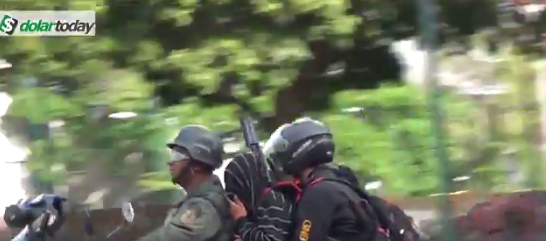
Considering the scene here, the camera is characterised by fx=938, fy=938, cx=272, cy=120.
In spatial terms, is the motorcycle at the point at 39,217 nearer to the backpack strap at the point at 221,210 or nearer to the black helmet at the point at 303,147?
the backpack strap at the point at 221,210

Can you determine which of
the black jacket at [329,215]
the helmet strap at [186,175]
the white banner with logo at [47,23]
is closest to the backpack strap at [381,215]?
the black jacket at [329,215]

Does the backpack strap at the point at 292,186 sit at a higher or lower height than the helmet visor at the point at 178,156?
lower

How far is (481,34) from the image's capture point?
6742 millimetres

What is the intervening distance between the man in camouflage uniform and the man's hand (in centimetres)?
2

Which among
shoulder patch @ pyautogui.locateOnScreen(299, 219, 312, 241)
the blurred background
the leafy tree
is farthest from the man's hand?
the leafy tree

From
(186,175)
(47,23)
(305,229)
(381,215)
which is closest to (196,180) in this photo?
(186,175)

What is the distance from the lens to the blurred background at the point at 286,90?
5938mm

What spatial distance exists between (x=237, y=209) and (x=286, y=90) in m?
2.21

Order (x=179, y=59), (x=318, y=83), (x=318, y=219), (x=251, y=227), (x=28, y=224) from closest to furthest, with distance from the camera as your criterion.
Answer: (x=318, y=219)
(x=251, y=227)
(x=28, y=224)
(x=179, y=59)
(x=318, y=83)

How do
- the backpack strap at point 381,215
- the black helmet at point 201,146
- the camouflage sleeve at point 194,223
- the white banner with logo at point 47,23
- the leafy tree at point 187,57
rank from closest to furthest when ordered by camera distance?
1. the backpack strap at point 381,215
2. the camouflage sleeve at point 194,223
3. the black helmet at point 201,146
4. the white banner with logo at point 47,23
5. the leafy tree at point 187,57

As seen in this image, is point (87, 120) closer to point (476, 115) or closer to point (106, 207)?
point (106, 207)

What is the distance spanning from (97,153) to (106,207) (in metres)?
0.40

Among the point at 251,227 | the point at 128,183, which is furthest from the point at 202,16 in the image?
the point at 251,227

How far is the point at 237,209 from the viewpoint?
13.0 ft
